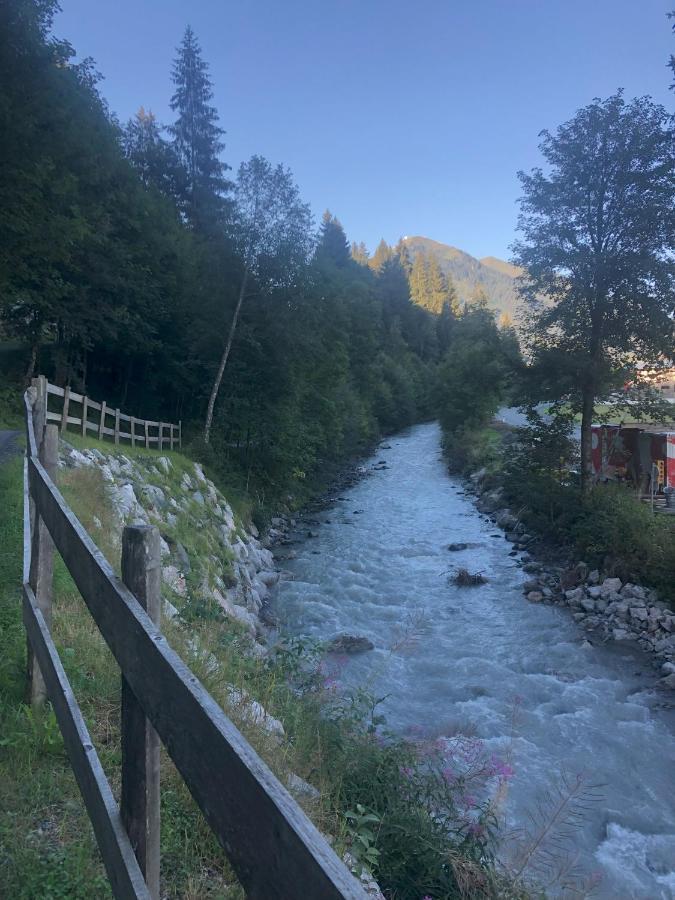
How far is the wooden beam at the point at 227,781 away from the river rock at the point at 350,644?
9.23 m

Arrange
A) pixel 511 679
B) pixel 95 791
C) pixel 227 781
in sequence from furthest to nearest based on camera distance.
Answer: pixel 511 679, pixel 95 791, pixel 227 781

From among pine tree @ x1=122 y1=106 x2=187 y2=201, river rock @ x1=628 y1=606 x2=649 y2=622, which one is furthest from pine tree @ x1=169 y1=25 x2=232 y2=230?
river rock @ x1=628 y1=606 x2=649 y2=622

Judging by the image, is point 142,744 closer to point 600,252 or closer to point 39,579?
point 39,579

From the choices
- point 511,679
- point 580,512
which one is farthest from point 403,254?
point 511,679

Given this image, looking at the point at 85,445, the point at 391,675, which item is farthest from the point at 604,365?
the point at 85,445

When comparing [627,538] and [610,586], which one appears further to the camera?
[627,538]

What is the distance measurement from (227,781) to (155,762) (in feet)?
2.38

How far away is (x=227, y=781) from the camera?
50.1 inches

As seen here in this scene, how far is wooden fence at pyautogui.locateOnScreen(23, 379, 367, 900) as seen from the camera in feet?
3.62

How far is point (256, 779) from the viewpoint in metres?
1.18

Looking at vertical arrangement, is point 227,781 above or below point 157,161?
below

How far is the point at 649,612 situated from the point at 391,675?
20.7ft

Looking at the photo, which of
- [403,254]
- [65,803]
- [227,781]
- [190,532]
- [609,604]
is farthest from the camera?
[403,254]

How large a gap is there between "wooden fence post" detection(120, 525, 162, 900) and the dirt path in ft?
35.8
